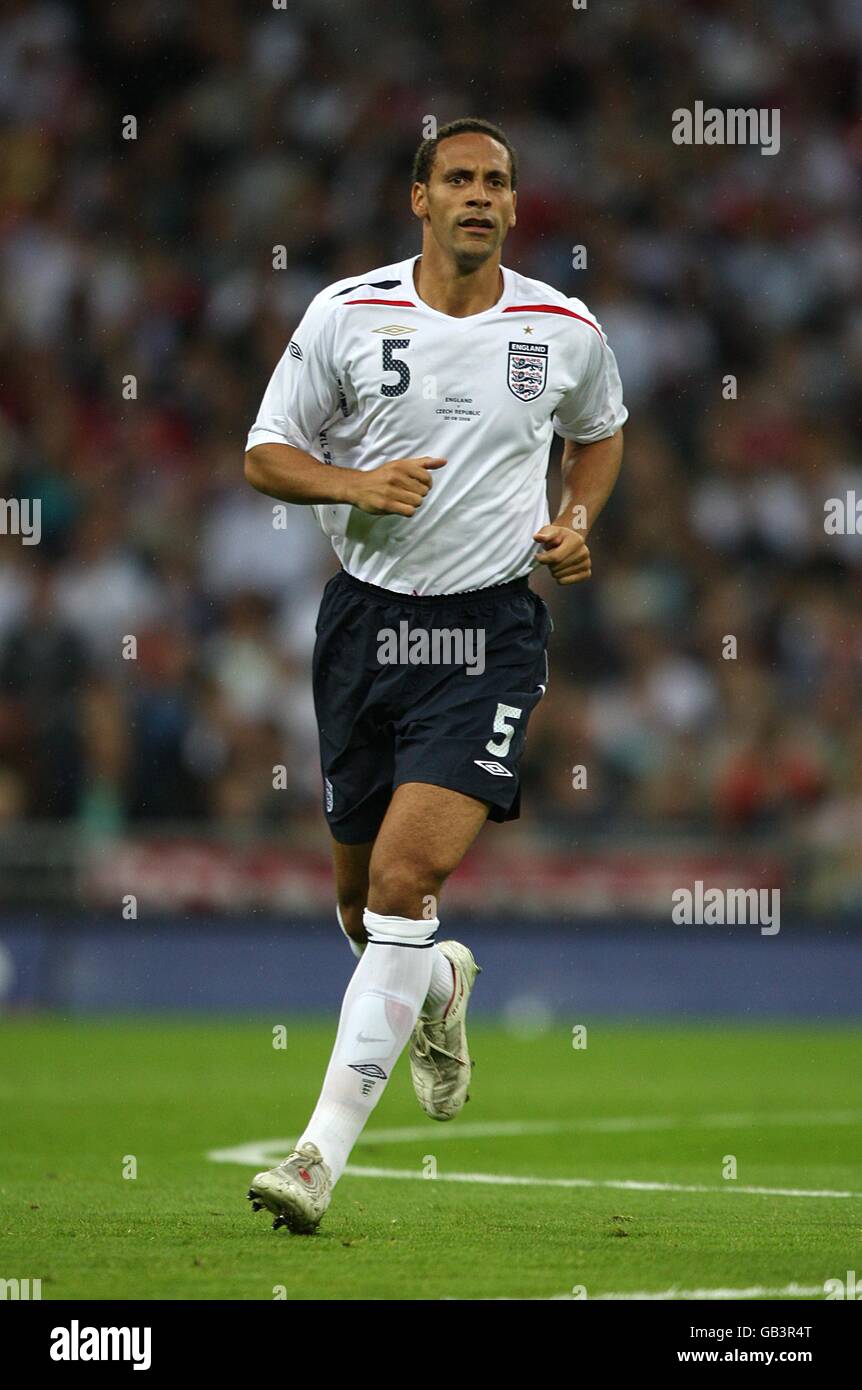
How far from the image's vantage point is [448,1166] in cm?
730

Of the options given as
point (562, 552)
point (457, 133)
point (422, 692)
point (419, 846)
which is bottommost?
point (419, 846)

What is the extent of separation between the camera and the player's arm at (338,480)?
5656 mm

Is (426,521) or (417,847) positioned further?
(426,521)

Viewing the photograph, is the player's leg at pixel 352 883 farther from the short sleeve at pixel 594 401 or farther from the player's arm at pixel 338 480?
the short sleeve at pixel 594 401

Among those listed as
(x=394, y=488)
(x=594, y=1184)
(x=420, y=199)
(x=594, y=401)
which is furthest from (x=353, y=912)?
(x=420, y=199)

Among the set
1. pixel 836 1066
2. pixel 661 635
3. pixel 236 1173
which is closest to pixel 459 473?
pixel 236 1173

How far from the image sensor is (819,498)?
16688 millimetres

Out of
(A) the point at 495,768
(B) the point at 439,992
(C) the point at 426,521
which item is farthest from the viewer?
(B) the point at 439,992

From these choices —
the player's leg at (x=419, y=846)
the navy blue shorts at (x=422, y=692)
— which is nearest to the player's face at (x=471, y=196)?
the navy blue shorts at (x=422, y=692)

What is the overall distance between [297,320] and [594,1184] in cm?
1137

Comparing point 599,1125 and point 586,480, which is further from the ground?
point 586,480

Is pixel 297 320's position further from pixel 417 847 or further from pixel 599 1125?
pixel 417 847

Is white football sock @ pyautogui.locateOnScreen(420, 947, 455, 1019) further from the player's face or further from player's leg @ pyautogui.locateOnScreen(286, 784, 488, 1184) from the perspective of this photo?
the player's face

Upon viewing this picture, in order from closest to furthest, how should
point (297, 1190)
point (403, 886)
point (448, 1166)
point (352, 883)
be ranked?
1. point (297, 1190)
2. point (403, 886)
3. point (352, 883)
4. point (448, 1166)
